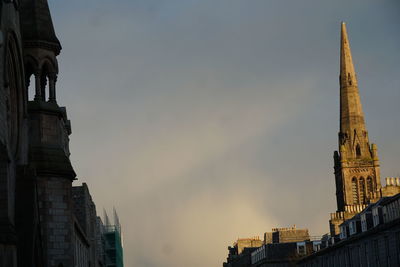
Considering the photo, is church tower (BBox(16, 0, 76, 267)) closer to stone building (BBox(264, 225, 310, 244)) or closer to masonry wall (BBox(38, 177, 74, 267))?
masonry wall (BBox(38, 177, 74, 267))

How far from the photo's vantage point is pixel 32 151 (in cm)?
3316

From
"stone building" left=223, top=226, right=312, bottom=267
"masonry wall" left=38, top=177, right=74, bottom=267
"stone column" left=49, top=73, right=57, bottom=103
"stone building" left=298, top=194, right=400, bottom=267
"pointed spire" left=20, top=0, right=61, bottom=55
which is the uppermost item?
"stone building" left=223, top=226, right=312, bottom=267

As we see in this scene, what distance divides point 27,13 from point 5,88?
7820 mm

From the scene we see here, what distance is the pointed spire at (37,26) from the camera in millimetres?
34406

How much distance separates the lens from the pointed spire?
3441 centimetres

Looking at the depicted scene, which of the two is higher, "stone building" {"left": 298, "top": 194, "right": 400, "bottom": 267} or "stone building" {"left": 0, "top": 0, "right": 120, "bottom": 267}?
"stone building" {"left": 298, "top": 194, "right": 400, "bottom": 267}

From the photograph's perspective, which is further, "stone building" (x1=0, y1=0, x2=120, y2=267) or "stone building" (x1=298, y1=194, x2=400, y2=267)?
"stone building" (x1=298, y1=194, x2=400, y2=267)

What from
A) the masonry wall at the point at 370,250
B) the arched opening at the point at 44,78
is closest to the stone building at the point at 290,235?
the masonry wall at the point at 370,250

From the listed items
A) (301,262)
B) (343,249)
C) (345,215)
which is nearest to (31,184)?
(343,249)

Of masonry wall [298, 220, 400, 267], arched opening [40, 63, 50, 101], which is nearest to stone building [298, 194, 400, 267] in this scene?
masonry wall [298, 220, 400, 267]

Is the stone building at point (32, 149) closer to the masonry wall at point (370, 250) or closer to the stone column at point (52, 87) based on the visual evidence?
the stone column at point (52, 87)

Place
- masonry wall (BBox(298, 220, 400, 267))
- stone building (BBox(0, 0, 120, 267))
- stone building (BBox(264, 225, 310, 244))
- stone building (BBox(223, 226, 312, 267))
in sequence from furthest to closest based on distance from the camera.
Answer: stone building (BBox(264, 225, 310, 244))
stone building (BBox(223, 226, 312, 267))
masonry wall (BBox(298, 220, 400, 267))
stone building (BBox(0, 0, 120, 267))

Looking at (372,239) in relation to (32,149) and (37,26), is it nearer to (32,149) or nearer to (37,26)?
(37,26)

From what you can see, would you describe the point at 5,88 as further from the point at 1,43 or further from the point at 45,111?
the point at 45,111
